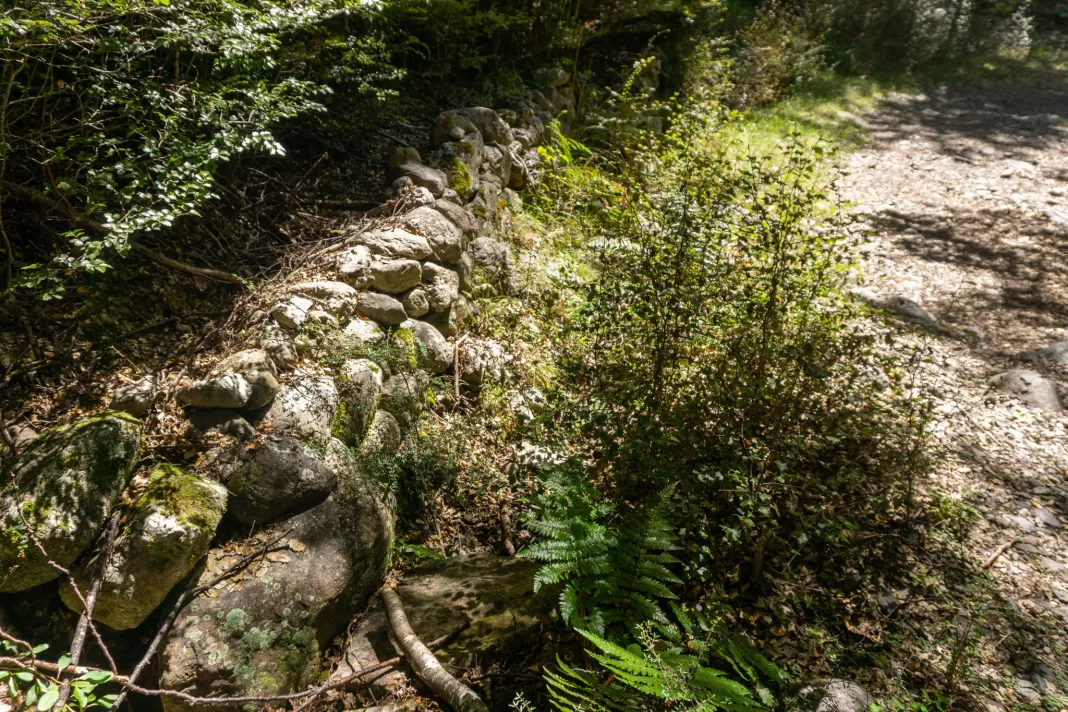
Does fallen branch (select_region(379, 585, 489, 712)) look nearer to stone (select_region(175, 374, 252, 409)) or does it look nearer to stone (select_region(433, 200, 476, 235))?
stone (select_region(175, 374, 252, 409))

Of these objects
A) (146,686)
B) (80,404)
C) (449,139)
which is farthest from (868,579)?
(449,139)

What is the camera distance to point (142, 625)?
2.07m

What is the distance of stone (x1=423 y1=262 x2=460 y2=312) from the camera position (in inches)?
144

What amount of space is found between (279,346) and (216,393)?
15.3 inches

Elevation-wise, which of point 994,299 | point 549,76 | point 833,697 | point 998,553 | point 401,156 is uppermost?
point 549,76

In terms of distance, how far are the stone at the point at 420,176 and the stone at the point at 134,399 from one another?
2.23 meters

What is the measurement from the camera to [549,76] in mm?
6383

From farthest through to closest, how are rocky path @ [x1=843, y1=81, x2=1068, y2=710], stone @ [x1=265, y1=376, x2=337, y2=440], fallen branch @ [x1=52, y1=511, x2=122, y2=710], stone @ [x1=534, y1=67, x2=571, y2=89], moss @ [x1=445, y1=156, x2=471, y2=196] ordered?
stone @ [x1=534, y1=67, x2=571, y2=89] → moss @ [x1=445, y1=156, x2=471, y2=196] → rocky path @ [x1=843, y1=81, x2=1068, y2=710] → stone @ [x1=265, y1=376, x2=337, y2=440] → fallen branch @ [x1=52, y1=511, x2=122, y2=710]

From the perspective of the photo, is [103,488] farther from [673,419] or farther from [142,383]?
[673,419]

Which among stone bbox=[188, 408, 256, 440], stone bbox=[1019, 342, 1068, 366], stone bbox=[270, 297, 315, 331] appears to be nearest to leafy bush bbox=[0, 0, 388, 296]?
stone bbox=[270, 297, 315, 331]

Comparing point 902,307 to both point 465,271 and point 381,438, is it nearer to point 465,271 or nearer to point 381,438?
point 465,271

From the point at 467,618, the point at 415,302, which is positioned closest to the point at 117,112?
the point at 415,302

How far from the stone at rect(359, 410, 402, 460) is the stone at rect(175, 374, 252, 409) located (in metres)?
0.60

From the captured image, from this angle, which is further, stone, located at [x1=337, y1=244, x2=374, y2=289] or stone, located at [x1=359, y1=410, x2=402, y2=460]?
stone, located at [x1=337, y1=244, x2=374, y2=289]
